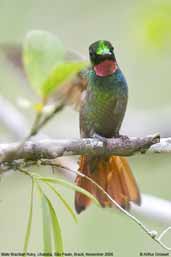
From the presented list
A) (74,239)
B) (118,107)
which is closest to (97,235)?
(74,239)

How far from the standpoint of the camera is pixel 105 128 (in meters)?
2.89

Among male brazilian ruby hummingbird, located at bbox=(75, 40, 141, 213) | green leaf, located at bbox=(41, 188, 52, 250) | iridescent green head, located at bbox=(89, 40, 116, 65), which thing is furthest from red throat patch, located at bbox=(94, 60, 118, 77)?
green leaf, located at bbox=(41, 188, 52, 250)

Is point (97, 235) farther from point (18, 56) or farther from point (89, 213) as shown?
point (18, 56)

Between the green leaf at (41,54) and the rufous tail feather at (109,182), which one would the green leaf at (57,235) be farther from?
the rufous tail feather at (109,182)

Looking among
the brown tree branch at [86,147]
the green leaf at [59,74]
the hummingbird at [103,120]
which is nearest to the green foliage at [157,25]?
the hummingbird at [103,120]

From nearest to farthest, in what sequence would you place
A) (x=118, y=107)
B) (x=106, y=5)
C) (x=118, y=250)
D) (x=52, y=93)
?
(x=52, y=93)
(x=118, y=107)
(x=118, y=250)
(x=106, y=5)

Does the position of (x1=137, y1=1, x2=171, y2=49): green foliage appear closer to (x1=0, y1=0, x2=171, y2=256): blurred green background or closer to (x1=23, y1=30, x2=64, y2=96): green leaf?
(x1=0, y1=0, x2=171, y2=256): blurred green background

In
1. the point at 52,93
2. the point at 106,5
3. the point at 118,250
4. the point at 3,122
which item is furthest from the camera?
the point at 106,5

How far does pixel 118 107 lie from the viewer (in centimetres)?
287

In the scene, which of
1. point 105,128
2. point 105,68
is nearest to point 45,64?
point 105,68

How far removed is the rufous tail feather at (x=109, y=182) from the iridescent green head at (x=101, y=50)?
1.40 feet

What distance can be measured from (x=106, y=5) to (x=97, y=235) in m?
2.31

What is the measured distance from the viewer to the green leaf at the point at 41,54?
1279 mm

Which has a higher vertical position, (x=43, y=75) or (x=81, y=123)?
(x=81, y=123)
